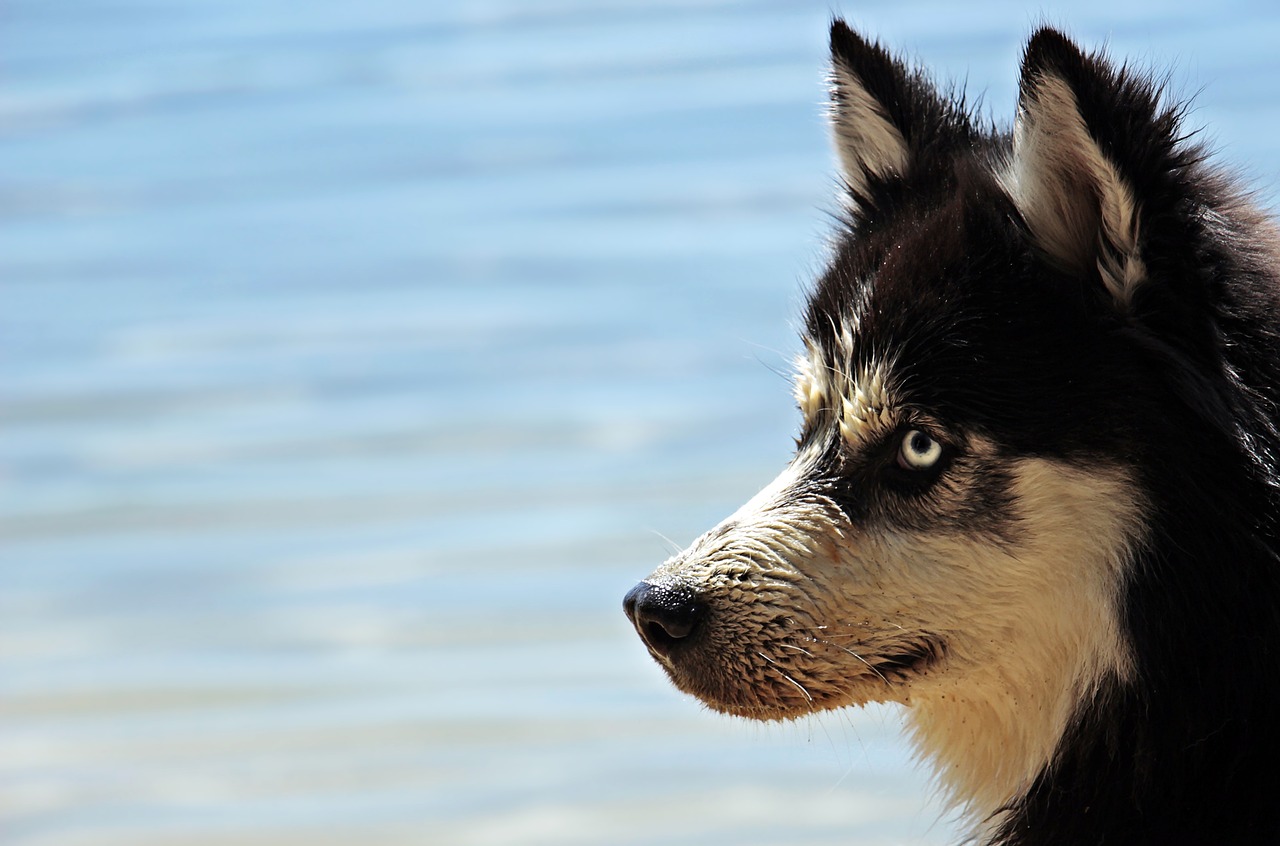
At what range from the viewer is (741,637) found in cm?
300

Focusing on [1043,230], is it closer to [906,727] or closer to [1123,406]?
[1123,406]

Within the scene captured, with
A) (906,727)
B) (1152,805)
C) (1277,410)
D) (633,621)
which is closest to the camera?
(1277,410)

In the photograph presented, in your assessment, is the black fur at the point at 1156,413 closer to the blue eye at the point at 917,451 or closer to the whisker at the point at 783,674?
the blue eye at the point at 917,451

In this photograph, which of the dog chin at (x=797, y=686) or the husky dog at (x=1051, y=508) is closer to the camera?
the husky dog at (x=1051, y=508)

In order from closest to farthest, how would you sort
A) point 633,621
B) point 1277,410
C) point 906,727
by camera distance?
point 1277,410, point 633,621, point 906,727

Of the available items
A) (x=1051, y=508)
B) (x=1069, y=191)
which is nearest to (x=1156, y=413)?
(x=1051, y=508)

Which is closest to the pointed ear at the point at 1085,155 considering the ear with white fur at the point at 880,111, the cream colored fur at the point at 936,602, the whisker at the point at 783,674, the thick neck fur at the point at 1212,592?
the thick neck fur at the point at 1212,592

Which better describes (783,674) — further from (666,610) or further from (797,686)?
(666,610)

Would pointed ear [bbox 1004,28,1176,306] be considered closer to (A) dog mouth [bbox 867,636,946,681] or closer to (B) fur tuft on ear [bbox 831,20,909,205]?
(B) fur tuft on ear [bbox 831,20,909,205]

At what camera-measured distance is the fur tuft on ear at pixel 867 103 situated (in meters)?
3.51

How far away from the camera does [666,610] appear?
297 centimetres

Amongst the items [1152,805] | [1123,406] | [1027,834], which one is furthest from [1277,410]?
[1027,834]

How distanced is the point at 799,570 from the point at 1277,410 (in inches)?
35.0

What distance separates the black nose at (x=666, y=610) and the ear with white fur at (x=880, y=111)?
1.11 metres
